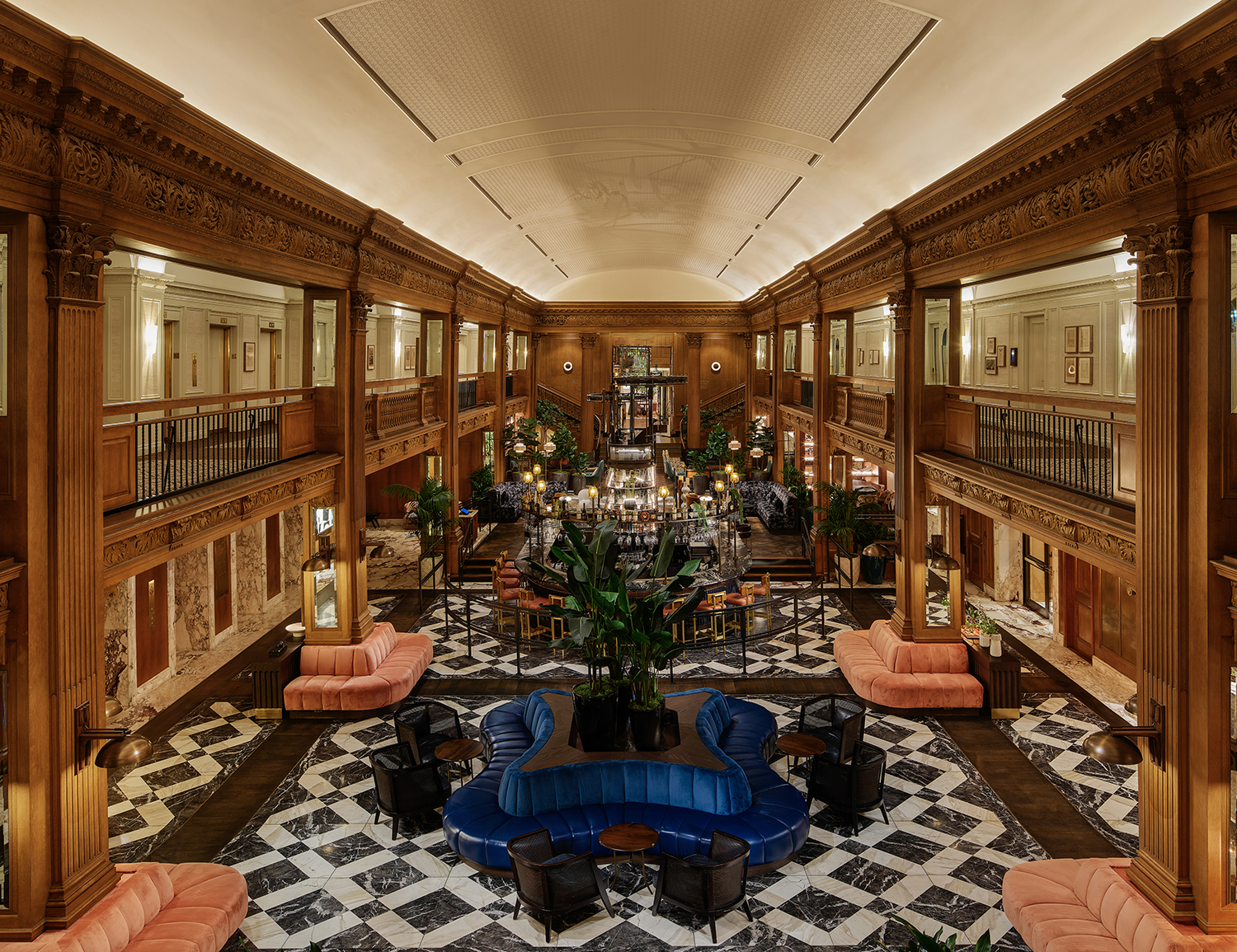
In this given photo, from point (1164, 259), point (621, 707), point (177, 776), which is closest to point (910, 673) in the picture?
point (621, 707)

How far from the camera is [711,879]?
654 cm

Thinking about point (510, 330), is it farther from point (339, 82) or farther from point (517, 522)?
point (339, 82)

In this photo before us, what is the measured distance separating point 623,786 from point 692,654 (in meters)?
5.97

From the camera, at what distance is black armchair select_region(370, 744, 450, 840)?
8242 millimetres

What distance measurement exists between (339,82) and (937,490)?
858 cm

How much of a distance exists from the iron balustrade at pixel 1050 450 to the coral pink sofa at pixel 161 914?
8301mm

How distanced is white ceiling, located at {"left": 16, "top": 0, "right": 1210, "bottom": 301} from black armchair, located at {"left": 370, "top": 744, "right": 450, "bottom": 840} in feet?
21.2

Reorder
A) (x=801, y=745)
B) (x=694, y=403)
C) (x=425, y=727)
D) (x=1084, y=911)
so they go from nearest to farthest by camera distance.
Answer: (x=1084, y=911) < (x=801, y=745) < (x=425, y=727) < (x=694, y=403)

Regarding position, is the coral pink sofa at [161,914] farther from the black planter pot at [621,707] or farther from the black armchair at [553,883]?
the black planter pot at [621,707]

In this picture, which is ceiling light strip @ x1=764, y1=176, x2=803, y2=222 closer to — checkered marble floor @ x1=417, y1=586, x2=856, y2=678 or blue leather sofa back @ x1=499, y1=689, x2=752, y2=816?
checkered marble floor @ x1=417, y1=586, x2=856, y2=678

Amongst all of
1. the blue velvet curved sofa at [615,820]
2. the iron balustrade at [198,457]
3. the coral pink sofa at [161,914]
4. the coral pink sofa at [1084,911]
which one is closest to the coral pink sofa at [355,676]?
the iron balustrade at [198,457]

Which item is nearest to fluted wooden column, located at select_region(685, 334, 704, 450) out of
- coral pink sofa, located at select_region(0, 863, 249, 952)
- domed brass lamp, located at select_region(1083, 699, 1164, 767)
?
domed brass lamp, located at select_region(1083, 699, 1164, 767)

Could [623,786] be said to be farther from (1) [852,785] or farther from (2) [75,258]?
(2) [75,258]

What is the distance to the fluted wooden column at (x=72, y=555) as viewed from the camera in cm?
580
